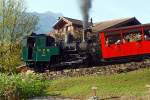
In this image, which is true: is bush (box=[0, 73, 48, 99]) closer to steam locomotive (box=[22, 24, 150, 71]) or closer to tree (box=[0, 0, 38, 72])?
steam locomotive (box=[22, 24, 150, 71])

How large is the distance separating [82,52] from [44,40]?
3.94m

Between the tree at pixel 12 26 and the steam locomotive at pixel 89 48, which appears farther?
the tree at pixel 12 26

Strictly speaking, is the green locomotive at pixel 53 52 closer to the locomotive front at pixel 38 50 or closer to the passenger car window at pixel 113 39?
the locomotive front at pixel 38 50

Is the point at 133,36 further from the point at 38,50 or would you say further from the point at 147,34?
the point at 38,50

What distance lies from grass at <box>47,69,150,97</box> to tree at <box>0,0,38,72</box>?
11.0 meters

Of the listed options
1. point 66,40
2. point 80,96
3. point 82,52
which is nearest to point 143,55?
point 82,52

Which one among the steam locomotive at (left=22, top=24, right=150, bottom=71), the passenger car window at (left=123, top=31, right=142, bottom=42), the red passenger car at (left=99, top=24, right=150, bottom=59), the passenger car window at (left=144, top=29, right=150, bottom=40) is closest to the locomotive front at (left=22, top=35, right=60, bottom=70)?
the steam locomotive at (left=22, top=24, right=150, bottom=71)

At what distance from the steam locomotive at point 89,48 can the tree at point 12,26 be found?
232 cm

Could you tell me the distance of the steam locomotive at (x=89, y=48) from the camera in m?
35.7

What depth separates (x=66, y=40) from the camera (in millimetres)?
41188

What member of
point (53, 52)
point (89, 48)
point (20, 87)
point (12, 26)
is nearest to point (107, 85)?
point (20, 87)

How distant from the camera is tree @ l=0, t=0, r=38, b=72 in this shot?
146ft

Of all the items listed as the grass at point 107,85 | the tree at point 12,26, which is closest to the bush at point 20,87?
the grass at point 107,85

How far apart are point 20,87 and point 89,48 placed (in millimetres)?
12255
